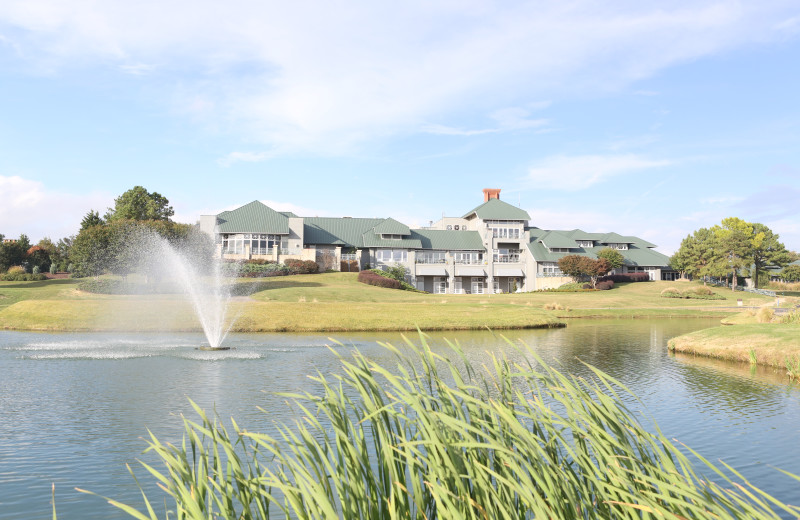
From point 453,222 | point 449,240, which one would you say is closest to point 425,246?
point 449,240

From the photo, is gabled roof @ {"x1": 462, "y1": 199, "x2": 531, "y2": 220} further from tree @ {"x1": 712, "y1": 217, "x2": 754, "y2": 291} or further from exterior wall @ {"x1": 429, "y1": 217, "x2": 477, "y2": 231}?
tree @ {"x1": 712, "y1": 217, "x2": 754, "y2": 291}

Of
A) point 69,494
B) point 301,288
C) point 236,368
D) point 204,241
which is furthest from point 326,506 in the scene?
point 204,241

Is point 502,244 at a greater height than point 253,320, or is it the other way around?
point 502,244

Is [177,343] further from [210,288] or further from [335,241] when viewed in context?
[335,241]

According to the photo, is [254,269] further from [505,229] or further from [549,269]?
[549,269]

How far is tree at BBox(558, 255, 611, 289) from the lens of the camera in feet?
264

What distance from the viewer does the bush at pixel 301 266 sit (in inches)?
2911

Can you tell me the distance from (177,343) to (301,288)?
2921 cm

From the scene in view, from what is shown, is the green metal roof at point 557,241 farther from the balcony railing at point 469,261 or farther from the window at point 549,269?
the balcony railing at point 469,261

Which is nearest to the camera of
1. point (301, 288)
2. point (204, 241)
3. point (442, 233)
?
point (301, 288)

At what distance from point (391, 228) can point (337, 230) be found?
27.4 ft

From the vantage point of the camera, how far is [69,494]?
10.1 m

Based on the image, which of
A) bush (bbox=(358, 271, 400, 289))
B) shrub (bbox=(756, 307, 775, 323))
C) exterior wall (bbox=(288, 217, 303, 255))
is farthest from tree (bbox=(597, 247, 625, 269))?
shrub (bbox=(756, 307, 775, 323))

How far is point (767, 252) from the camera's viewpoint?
97.4 m
